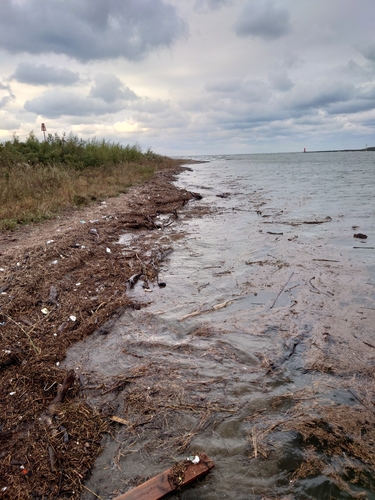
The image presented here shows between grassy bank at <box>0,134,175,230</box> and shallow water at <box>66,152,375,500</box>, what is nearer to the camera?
shallow water at <box>66,152,375,500</box>

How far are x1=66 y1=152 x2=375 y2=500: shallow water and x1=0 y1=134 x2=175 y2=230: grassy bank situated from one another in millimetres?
3204

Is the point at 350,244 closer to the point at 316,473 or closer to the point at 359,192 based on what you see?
the point at 316,473

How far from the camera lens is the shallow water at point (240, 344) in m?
2.09

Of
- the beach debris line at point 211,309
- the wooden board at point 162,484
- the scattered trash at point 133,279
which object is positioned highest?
the scattered trash at point 133,279

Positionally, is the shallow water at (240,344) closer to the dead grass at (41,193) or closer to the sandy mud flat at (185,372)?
the sandy mud flat at (185,372)

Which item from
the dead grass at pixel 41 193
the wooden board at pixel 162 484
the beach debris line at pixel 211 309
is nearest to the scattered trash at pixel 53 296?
the beach debris line at pixel 211 309

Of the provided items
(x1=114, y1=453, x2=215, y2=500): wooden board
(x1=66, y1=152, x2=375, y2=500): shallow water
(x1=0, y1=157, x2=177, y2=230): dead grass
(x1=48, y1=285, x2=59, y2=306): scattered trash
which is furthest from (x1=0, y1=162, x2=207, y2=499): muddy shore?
(x1=0, y1=157, x2=177, y2=230): dead grass

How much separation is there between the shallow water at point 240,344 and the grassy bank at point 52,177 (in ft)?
10.5

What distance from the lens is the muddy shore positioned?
2104mm

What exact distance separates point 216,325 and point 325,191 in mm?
14818

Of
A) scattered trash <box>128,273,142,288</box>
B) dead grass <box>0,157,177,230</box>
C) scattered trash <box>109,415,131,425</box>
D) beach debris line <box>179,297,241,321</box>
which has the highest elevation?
dead grass <box>0,157,177,230</box>

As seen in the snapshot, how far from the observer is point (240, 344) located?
11.5 feet

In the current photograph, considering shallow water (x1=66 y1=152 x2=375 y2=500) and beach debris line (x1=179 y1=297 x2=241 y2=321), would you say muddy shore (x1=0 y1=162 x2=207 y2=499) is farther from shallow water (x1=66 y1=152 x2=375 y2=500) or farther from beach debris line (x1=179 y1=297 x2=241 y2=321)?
beach debris line (x1=179 y1=297 x2=241 y2=321)

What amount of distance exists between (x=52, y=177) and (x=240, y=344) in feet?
35.4
